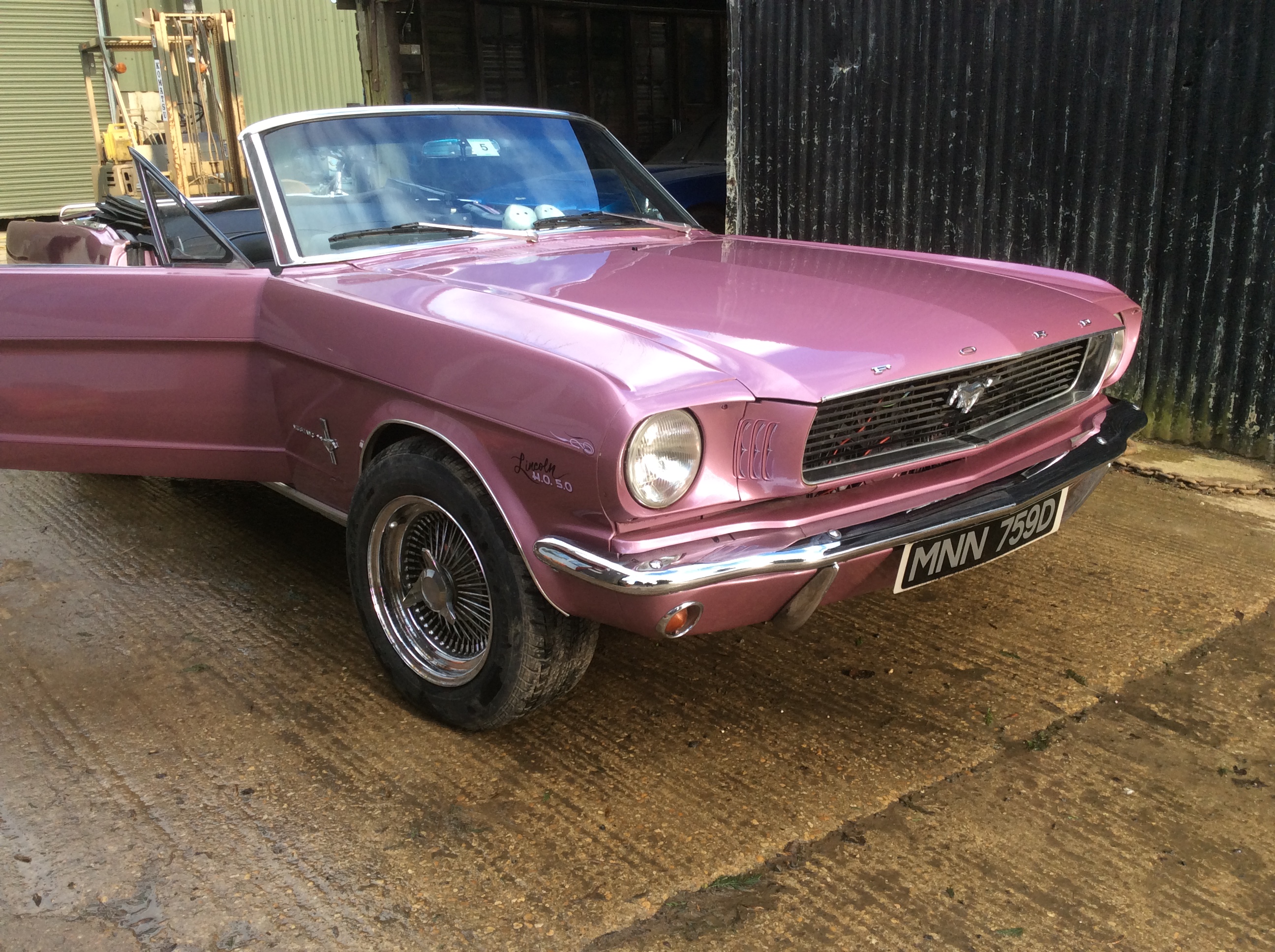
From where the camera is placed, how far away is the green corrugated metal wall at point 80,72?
52.0ft

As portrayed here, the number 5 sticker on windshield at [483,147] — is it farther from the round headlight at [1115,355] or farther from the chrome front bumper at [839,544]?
the round headlight at [1115,355]

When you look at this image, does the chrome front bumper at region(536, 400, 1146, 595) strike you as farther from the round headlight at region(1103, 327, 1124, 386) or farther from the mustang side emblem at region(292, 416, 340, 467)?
the mustang side emblem at region(292, 416, 340, 467)

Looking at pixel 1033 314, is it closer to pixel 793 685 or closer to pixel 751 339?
pixel 751 339

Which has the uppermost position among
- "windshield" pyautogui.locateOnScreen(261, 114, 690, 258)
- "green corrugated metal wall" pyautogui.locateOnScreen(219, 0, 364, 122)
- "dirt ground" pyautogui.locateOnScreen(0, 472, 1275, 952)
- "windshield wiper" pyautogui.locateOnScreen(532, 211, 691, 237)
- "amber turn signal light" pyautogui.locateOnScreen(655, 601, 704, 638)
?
"green corrugated metal wall" pyautogui.locateOnScreen(219, 0, 364, 122)

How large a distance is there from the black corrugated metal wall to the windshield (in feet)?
7.75

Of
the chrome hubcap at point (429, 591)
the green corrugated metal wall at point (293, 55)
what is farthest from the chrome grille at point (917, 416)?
the green corrugated metal wall at point (293, 55)

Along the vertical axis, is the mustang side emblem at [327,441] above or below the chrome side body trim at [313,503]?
above

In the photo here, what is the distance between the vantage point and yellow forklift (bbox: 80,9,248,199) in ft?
39.9

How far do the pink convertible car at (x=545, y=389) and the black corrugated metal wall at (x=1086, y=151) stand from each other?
1.96m

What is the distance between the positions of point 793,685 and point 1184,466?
2711 mm

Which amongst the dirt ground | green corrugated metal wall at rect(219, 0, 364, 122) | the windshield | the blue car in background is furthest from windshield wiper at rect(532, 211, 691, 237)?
green corrugated metal wall at rect(219, 0, 364, 122)

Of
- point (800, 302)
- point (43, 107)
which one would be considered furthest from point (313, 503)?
point (43, 107)

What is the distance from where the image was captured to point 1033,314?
278 cm

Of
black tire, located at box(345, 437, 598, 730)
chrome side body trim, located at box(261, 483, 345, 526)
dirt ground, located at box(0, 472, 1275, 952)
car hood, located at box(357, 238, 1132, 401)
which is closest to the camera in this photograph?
dirt ground, located at box(0, 472, 1275, 952)
